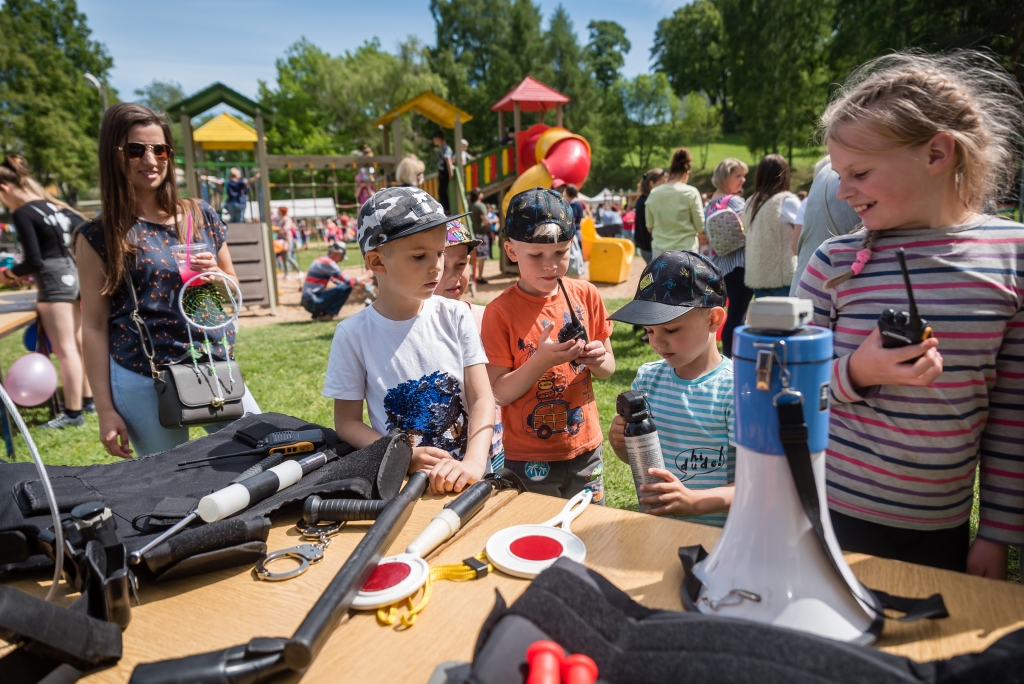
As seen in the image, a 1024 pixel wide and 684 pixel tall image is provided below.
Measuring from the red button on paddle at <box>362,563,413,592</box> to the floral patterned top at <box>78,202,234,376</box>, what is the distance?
5.87 ft

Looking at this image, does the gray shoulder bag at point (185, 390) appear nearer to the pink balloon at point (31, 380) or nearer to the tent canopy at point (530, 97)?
the pink balloon at point (31, 380)

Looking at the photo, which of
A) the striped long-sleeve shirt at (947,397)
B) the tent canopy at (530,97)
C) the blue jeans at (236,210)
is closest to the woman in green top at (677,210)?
the striped long-sleeve shirt at (947,397)

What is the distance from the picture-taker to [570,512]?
1.33 meters

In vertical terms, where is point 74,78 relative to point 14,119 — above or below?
above

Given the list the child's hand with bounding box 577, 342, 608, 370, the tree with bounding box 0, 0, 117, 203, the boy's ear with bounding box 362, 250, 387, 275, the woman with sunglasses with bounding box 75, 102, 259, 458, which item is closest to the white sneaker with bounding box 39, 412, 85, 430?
the woman with sunglasses with bounding box 75, 102, 259, 458

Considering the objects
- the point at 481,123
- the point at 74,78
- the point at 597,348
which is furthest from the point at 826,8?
the point at 74,78

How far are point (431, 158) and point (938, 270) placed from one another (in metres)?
47.9

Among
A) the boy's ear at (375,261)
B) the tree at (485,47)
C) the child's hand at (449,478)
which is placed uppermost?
the tree at (485,47)

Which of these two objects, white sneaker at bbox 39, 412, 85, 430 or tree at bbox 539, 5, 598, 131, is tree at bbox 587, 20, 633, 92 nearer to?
tree at bbox 539, 5, 598, 131

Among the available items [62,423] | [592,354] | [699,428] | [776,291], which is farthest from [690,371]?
[62,423]

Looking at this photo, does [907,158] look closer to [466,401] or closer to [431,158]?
[466,401]

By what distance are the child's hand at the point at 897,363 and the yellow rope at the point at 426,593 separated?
2.73 ft

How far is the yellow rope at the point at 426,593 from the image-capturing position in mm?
1011

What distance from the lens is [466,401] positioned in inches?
79.7
